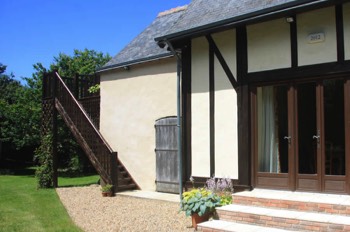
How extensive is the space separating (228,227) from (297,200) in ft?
4.15

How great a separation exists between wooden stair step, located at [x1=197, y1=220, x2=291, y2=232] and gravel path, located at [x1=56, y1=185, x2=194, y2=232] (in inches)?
22.2

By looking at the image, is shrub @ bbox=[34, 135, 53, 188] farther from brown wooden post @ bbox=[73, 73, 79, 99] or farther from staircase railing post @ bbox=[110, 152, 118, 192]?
staircase railing post @ bbox=[110, 152, 118, 192]

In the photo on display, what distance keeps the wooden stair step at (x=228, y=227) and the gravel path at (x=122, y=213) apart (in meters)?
0.56

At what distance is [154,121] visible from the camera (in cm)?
1183

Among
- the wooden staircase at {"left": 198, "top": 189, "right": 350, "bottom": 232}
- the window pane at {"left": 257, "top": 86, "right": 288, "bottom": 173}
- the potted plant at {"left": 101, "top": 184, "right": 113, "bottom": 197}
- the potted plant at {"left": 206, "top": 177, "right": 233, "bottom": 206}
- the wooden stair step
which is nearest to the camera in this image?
the wooden staircase at {"left": 198, "top": 189, "right": 350, "bottom": 232}

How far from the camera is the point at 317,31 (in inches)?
289

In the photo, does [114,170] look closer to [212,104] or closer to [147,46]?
[147,46]

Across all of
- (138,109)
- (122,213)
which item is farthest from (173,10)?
(122,213)

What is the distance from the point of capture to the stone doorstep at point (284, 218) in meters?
5.83

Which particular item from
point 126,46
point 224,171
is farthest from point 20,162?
point 224,171

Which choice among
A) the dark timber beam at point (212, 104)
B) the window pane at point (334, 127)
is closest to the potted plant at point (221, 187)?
A: the dark timber beam at point (212, 104)

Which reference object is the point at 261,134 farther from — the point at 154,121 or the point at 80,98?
the point at 80,98

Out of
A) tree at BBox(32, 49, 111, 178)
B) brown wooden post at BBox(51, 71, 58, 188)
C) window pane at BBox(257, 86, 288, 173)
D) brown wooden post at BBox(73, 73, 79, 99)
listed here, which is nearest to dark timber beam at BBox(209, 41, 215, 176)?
window pane at BBox(257, 86, 288, 173)

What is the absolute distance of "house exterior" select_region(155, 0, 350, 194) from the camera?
719 cm
